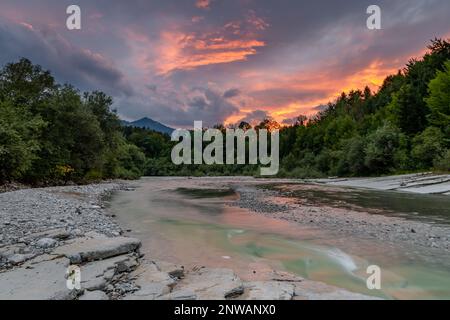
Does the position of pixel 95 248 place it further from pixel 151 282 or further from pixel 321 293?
pixel 321 293

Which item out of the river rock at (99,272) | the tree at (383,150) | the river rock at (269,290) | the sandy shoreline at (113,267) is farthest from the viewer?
the tree at (383,150)

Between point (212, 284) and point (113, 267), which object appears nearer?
point (212, 284)

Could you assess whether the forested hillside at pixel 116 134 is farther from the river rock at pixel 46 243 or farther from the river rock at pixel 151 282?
the river rock at pixel 151 282

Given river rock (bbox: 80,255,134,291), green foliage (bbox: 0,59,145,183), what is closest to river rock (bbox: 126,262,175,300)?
river rock (bbox: 80,255,134,291)

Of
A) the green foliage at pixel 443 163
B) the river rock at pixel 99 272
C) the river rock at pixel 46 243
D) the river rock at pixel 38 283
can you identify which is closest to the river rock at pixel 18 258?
the river rock at pixel 38 283

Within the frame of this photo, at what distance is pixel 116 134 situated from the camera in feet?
153

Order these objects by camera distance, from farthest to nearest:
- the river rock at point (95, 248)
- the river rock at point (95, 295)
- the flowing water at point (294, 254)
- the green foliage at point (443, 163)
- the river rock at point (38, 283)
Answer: the green foliage at point (443, 163) → the river rock at point (95, 248) → the flowing water at point (294, 254) → the river rock at point (95, 295) → the river rock at point (38, 283)

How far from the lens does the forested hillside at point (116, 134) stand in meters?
28.8

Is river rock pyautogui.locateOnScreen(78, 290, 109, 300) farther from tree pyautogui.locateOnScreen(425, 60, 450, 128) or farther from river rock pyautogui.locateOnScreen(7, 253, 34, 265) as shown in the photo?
tree pyautogui.locateOnScreen(425, 60, 450, 128)

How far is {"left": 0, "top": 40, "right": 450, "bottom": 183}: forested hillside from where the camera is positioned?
28812 mm

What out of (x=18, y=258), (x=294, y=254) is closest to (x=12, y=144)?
(x=18, y=258)

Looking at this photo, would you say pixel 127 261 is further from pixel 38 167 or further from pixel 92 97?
pixel 92 97

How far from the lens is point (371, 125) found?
242 ft
